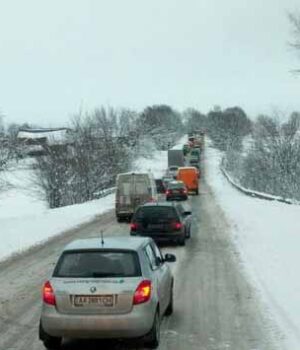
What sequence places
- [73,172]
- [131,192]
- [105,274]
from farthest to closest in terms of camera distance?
1. [73,172]
2. [131,192]
3. [105,274]

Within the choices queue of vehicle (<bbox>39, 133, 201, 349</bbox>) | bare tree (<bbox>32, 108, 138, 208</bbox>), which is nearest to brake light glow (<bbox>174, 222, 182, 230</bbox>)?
queue of vehicle (<bbox>39, 133, 201, 349</bbox>)

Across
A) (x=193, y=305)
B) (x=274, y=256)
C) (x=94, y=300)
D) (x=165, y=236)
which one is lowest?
(x=165, y=236)

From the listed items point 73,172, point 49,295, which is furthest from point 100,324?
point 73,172

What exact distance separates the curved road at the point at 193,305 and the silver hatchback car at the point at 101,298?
61 cm

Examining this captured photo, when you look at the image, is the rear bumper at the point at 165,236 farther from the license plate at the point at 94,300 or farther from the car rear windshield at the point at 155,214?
the license plate at the point at 94,300

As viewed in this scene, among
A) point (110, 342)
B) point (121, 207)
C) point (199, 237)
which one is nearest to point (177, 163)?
point (121, 207)

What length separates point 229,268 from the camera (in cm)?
1827

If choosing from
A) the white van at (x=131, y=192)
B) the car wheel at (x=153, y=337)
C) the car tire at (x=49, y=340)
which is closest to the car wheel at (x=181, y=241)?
the white van at (x=131, y=192)

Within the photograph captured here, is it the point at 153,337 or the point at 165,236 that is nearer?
the point at 153,337

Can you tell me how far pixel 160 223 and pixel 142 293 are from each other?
1444 cm

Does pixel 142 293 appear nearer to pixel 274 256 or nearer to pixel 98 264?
pixel 98 264

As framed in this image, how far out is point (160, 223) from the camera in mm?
23781

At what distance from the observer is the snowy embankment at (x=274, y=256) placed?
12.0 m

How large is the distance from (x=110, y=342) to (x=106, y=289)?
1.28 metres
